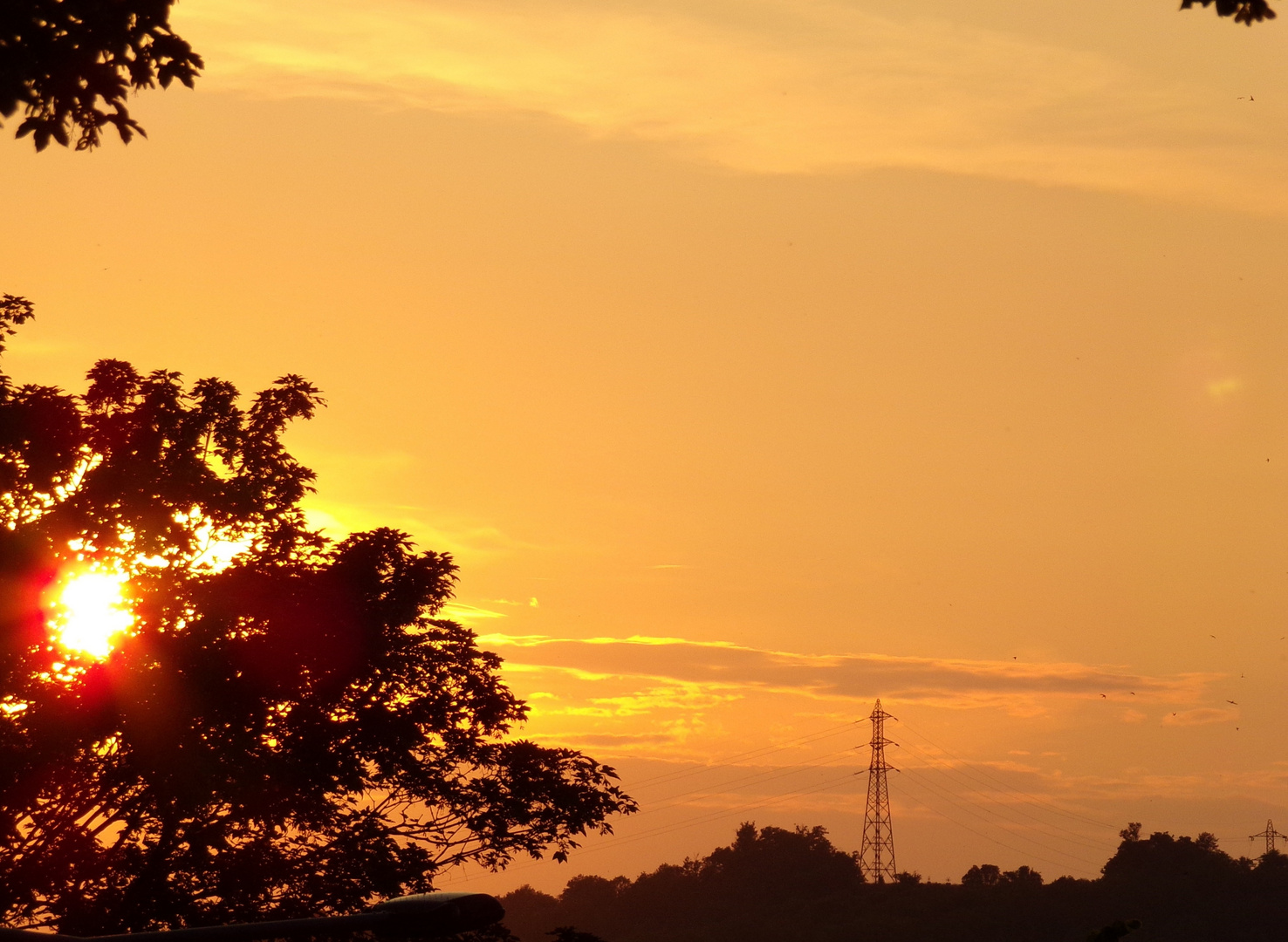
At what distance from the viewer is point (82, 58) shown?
1484cm

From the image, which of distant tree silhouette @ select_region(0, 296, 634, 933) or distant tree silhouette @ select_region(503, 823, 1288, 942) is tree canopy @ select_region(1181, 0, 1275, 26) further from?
distant tree silhouette @ select_region(503, 823, 1288, 942)

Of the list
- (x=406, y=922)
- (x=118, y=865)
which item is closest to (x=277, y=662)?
(x=118, y=865)

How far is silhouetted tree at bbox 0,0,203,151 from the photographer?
1438 cm

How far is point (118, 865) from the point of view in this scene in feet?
96.7

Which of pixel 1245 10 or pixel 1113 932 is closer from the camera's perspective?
pixel 1245 10

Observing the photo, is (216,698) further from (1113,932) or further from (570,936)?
(1113,932)

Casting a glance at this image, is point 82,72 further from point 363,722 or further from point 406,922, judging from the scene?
point 363,722

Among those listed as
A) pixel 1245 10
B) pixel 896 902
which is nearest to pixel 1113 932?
pixel 1245 10

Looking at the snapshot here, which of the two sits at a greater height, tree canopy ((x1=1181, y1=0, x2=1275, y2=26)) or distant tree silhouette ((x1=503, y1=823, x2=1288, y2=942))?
tree canopy ((x1=1181, y1=0, x2=1275, y2=26))

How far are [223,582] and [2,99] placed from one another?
18220 mm

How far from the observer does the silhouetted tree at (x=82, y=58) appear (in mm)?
14383

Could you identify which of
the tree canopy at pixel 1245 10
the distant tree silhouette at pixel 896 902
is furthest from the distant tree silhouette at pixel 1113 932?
the distant tree silhouette at pixel 896 902

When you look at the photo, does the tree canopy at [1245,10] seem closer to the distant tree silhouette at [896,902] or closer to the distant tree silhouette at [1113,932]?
the distant tree silhouette at [1113,932]

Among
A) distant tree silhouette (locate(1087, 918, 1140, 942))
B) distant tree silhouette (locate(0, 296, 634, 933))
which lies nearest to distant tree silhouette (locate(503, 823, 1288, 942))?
distant tree silhouette (locate(0, 296, 634, 933))
